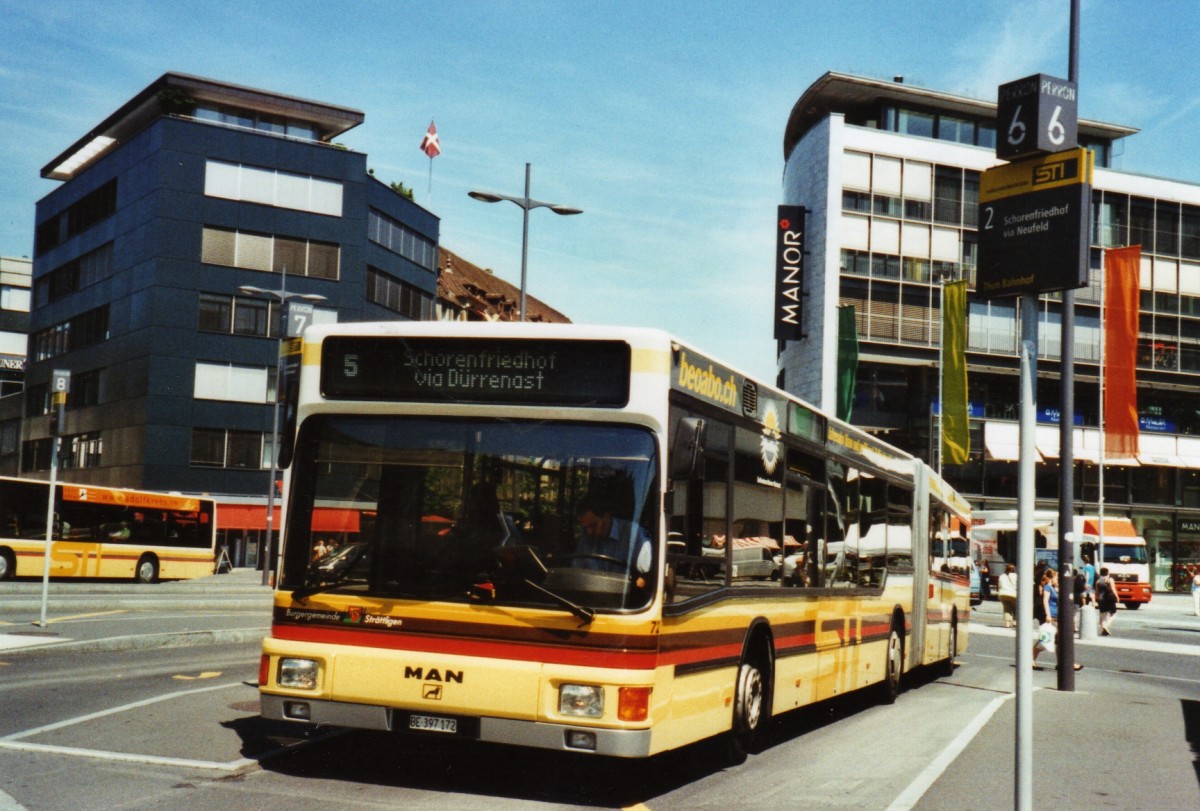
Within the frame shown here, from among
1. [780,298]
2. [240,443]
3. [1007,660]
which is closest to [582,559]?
[1007,660]

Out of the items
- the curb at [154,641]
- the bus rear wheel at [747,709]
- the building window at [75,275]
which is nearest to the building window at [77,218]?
the building window at [75,275]

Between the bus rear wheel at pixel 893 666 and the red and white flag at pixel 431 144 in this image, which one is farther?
the red and white flag at pixel 431 144

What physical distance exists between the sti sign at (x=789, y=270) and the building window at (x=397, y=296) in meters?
18.8

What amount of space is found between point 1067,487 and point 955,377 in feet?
82.6

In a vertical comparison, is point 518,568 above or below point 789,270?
below

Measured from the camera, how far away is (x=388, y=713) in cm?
766

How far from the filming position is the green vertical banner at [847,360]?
50906 mm

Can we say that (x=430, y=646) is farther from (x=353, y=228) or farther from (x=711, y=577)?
(x=353, y=228)

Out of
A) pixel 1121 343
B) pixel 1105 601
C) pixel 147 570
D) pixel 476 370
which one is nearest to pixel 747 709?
pixel 476 370

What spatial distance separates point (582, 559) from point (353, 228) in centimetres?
5458

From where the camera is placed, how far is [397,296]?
63.9 meters

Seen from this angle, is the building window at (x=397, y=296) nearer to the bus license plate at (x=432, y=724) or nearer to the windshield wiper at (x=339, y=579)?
the windshield wiper at (x=339, y=579)

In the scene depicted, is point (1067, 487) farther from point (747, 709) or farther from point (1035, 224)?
point (1035, 224)

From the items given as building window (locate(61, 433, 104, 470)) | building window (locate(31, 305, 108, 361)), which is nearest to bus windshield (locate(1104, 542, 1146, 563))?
building window (locate(61, 433, 104, 470))
